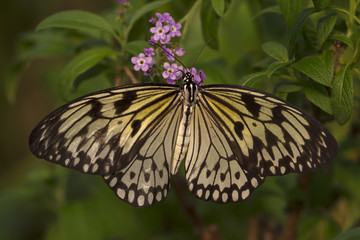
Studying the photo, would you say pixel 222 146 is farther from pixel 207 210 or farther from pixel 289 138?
pixel 207 210

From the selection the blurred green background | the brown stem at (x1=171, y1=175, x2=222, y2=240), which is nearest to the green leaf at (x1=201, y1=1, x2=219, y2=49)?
the blurred green background

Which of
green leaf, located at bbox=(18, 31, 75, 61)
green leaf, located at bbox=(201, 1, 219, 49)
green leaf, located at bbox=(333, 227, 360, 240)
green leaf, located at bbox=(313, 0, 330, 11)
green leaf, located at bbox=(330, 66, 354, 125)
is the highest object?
green leaf, located at bbox=(18, 31, 75, 61)

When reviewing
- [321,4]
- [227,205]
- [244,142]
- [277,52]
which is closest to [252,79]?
[277,52]

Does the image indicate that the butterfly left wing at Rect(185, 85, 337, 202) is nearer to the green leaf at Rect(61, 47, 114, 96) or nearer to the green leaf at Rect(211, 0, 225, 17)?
the green leaf at Rect(211, 0, 225, 17)

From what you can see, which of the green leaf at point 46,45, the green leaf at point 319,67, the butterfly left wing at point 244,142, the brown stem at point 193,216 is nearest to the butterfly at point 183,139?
the butterfly left wing at point 244,142

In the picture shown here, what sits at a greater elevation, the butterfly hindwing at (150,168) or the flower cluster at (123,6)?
the flower cluster at (123,6)

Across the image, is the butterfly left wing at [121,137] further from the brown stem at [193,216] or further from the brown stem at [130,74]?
the brown stem at [193,216]

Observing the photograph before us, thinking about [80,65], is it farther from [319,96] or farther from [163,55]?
[319,96]

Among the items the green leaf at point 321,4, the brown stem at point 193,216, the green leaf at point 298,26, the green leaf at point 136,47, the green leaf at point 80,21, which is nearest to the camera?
the green leaf at point 321,4
